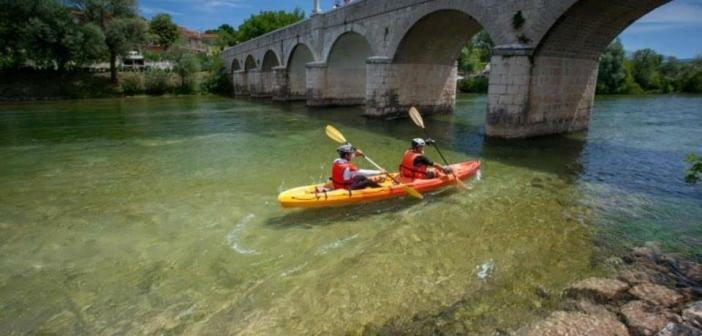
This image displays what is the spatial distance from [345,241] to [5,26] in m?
38.4

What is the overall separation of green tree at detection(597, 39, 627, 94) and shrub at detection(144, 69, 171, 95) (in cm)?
4058

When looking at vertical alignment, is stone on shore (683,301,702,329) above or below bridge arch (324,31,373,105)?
below

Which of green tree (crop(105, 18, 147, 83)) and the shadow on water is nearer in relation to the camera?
the shadow on water

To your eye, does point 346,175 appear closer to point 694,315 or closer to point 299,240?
point 299,240

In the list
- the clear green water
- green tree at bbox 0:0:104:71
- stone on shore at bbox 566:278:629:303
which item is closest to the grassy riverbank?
green tree at bbox 0:0:104:71

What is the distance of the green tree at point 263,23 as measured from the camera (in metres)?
56.8

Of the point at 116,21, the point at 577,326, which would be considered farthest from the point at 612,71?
the point at 116,21

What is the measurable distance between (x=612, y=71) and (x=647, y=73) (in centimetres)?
696

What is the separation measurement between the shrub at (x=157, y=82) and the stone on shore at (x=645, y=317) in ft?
137

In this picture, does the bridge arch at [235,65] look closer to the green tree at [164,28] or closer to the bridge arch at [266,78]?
the bridge arch at [266,78]

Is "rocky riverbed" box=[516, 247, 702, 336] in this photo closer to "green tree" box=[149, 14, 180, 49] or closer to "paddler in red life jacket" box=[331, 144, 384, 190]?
"paddler in red life jacket" box=[331, 144, 384, 190]

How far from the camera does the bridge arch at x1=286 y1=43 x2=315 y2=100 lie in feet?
94.7

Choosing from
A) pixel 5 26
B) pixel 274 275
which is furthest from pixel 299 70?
pixel 274 275

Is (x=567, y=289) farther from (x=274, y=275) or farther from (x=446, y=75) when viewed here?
(x=446, y=75)
